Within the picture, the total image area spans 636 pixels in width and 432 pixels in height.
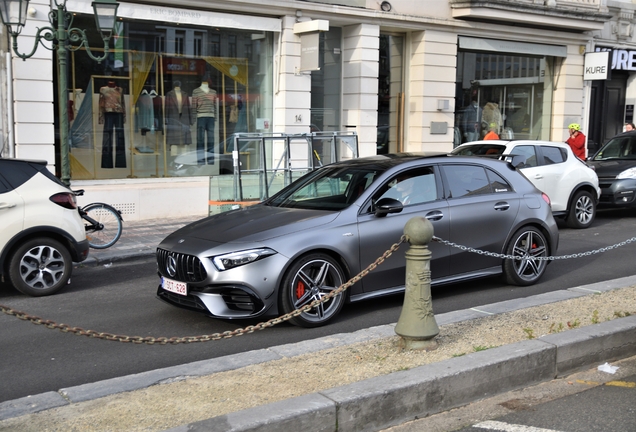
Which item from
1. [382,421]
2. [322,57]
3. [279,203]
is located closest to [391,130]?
[322,57]

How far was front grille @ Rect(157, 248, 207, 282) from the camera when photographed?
6.67 metres

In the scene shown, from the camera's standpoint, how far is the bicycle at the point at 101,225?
1134 centimetres

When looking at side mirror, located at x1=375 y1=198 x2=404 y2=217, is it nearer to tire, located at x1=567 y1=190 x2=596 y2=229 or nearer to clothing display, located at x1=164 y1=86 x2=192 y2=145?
tire, located at x1=567 y1=190 x2=596 y2=229

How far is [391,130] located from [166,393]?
15623 mm

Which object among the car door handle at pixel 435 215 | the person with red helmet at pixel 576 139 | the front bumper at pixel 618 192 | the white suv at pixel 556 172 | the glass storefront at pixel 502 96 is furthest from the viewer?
the glass storefront at pixel 502 96

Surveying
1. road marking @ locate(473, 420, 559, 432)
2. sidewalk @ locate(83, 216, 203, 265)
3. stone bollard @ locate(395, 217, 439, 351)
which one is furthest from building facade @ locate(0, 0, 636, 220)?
road marking @ locate(473, 420, 559, 432)

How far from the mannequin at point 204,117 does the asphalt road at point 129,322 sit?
6.09 metres

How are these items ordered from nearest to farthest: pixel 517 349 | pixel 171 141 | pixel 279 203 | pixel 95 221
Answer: pixel 517 349 → pixel 279 203 → pixel 95 221 → pixel 171 141

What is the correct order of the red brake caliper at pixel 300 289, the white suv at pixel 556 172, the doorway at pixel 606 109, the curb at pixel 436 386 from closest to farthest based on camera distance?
the curb at pixel 436 386
the red brake caliper at pixel 300 289
the white suv at pixel 556 172
the doorway at pixel 606 109

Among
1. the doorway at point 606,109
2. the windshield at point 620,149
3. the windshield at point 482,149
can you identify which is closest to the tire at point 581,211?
the windshield at point 482,149

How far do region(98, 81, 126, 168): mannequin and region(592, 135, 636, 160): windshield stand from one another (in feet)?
34.0

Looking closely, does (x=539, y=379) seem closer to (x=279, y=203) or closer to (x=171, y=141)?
(x=279, y=203)

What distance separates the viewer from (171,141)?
53.4 feet

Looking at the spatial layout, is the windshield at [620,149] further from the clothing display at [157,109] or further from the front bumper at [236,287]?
the front bumper at [236,287]
